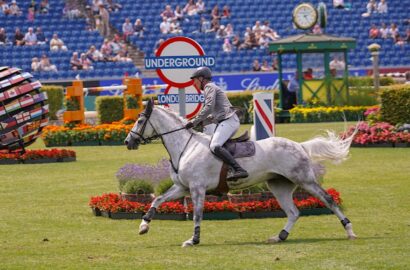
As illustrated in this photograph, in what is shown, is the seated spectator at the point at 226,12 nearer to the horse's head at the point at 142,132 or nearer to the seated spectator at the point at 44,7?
the seated spectator at the point at 44,7

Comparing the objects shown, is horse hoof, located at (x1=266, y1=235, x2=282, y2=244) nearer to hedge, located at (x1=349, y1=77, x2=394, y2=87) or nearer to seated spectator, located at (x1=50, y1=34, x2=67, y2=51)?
hedge, located at (x1=349, y1=77, x2=394, y2=87)

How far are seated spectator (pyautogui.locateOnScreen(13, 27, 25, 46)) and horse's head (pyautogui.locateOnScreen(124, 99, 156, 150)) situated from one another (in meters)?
38.8

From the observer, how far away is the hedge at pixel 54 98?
144ft

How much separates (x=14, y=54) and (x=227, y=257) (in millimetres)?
41086

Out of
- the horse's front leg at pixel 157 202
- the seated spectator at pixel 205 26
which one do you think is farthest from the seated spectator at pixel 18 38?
the horse's front leg at pixel 157 202

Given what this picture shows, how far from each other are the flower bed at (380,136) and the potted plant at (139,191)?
11888mm

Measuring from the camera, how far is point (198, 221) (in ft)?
50.2

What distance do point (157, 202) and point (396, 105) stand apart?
17873 millimetres

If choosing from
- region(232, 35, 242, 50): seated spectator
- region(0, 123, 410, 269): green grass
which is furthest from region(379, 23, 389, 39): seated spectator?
region(0, 123, 410, 269): green grass

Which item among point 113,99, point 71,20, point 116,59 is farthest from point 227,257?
point 71,20

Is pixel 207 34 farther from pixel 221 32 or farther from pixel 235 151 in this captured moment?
pixel 235 151

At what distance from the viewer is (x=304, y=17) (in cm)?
4341

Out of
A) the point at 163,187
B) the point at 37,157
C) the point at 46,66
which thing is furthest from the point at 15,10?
the point at 163,187

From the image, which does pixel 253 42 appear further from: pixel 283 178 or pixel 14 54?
pixel 283 178
